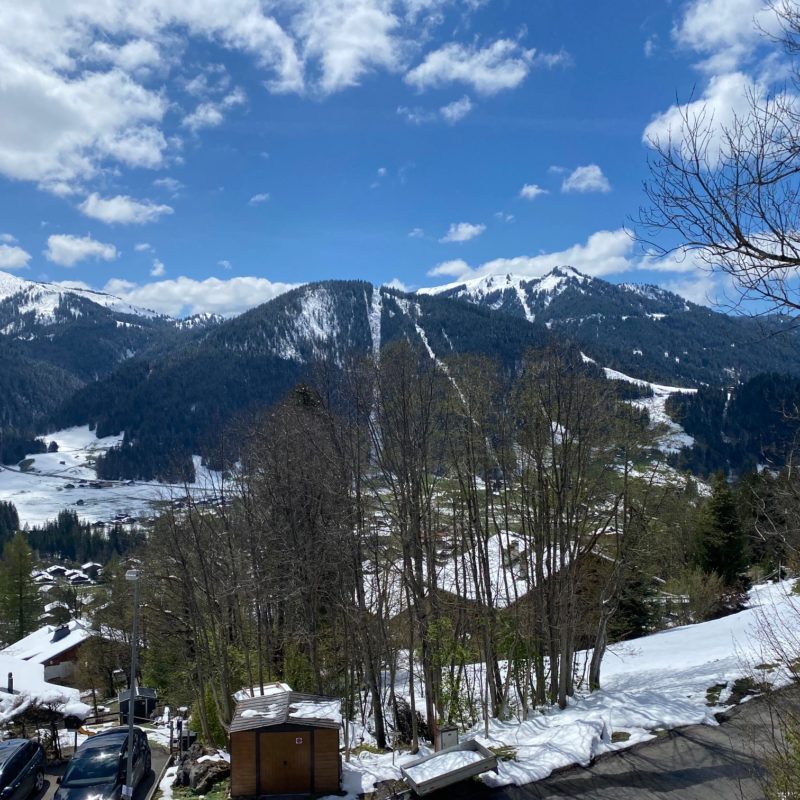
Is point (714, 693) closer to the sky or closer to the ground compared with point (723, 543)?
closer to the ground

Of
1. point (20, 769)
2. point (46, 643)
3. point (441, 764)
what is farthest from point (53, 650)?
point (441, 764)

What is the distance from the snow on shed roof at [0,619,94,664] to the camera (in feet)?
161

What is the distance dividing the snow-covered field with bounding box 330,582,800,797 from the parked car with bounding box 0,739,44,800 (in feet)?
27.8

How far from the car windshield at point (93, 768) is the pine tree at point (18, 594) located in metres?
42.6

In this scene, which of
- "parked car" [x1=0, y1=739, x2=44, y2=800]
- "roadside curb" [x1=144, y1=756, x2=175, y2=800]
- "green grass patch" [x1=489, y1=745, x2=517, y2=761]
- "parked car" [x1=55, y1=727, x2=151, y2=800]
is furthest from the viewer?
"roadside curb" [x1=144, y1=756, x2=175, y2=800]

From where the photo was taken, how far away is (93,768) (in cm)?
1443

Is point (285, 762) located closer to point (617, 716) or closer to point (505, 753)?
point (505, 753)

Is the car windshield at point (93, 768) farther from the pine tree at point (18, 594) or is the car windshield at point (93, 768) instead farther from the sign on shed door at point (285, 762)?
the pine tree at point (18, 594)

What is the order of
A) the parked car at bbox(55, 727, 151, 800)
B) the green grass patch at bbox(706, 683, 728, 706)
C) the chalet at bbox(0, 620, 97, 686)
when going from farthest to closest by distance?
the chalet at bbox(0, 620, 97, 686)
the parked car at bbox(55, 727, 151, 800)
the green grass patch at bbox(706, 683, 728, 706)

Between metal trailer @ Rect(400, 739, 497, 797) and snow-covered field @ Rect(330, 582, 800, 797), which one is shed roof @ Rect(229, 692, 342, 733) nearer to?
snow-covered field @ Rect(330, 582, 800, 797)

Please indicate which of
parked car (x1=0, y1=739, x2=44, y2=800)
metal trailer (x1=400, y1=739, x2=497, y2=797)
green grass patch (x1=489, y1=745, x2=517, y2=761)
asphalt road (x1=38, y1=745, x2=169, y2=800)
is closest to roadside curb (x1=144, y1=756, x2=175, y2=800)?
asphalt road (x1=38, y1=745, x2=169, y2=800)

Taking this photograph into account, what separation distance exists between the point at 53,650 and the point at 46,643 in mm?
2810

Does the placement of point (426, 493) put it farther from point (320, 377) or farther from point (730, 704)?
point (730, 704)

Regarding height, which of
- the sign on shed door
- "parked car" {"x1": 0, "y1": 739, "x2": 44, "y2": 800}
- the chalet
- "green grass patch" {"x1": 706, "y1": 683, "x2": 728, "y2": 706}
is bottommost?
the chalet
